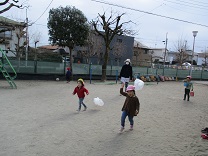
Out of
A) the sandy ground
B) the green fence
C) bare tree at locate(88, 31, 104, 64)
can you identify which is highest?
bare tree at locate(88, 31, 104, 64)

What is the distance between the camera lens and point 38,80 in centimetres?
1819

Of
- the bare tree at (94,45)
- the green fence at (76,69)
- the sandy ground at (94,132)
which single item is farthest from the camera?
the bare tree at (94,45)

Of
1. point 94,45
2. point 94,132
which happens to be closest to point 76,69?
point 94,132

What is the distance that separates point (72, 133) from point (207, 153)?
9.99 feet

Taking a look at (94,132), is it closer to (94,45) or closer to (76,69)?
(76,69)

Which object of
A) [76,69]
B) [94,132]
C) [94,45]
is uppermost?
[94,45]

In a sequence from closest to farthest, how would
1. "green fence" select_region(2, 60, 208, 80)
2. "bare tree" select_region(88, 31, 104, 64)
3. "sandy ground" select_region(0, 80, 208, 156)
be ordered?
1. "sandy ground" select_region(0, 80, 208, 156)
2. "green fence" select_region(2, 60, 208, 80)
3. "bare tree" select_region(88, 31, 104, 64)

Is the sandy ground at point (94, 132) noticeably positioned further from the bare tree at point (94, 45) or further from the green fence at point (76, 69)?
the bare tree at point (94, 45)

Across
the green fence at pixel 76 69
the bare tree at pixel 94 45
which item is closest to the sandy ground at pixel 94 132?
the green fence at pixel 76 69

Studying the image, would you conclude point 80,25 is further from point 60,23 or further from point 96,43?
point 96,43

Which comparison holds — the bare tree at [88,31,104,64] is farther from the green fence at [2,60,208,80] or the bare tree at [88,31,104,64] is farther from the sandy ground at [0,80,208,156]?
the sandy ground at [0,80,208,156]

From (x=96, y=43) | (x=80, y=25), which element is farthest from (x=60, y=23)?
(x=96, y=43)

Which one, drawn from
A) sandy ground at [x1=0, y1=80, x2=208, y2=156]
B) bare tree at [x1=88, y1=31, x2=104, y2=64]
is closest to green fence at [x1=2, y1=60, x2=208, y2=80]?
sandy ground at [x1=0, y1=80, x2=208, y2=156]

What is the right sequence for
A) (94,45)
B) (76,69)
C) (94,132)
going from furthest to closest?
(94,45) < (76,69) < (94,132)
